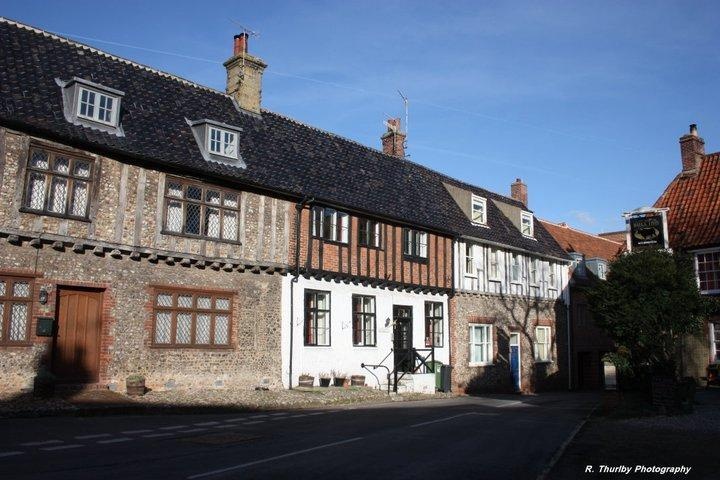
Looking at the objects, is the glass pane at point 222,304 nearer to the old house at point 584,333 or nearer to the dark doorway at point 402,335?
the dark doorway at point 402,335

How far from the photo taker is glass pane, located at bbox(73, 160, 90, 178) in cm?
1705

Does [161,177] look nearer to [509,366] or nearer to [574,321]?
[509,366]

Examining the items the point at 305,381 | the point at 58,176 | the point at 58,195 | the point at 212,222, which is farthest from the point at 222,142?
the point at 305,381

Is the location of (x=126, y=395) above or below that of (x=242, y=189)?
below

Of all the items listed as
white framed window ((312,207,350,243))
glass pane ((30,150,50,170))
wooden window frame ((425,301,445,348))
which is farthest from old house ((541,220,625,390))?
glass pane ((30,150,50,170))

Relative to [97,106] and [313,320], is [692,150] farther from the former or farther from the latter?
[97,106]

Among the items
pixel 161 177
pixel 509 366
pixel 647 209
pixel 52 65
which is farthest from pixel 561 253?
pixel 52 65

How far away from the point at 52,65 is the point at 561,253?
91.4 feet

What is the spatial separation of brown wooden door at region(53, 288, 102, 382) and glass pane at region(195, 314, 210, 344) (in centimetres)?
293

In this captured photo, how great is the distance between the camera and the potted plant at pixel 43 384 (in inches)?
601

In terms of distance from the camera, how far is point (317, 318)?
22.8 meters

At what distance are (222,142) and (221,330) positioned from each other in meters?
5.96

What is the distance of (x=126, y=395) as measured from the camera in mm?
16938

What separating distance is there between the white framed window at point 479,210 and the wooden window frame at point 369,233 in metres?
7.62
